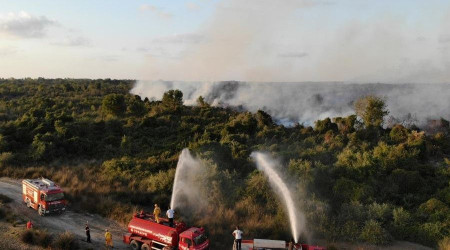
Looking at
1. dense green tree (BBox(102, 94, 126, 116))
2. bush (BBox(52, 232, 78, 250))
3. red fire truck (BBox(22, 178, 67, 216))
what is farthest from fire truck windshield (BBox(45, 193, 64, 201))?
dense green tree (BBox(102, 94, 126, 116))

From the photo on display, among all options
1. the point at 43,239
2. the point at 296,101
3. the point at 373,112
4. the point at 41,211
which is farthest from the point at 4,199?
the point at 296,101

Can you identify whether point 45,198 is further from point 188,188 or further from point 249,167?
point 249,167

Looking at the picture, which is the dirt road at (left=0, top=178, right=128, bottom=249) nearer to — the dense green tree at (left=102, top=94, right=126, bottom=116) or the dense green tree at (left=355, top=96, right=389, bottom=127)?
the dense green tree at (left=102, top=94, right=126, bottom=116)

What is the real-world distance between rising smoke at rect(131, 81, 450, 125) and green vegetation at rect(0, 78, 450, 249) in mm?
26509

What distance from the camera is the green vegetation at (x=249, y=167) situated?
2206 cm

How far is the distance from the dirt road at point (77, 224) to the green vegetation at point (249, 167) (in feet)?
3.67

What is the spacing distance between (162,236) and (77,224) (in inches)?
324

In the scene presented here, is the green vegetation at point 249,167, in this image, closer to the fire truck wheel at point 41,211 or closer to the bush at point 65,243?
the fire truck wheel at point 41,211

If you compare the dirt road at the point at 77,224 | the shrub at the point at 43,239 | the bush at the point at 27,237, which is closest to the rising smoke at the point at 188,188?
the dirt road at the point at 77,224

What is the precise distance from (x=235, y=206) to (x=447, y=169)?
1853 cm

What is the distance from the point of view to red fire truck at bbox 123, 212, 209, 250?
17.6 m

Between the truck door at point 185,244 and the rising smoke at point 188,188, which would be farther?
the rising smoke at point 188,188

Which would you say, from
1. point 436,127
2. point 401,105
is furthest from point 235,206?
point 401,105

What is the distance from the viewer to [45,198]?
2444 centimetres
